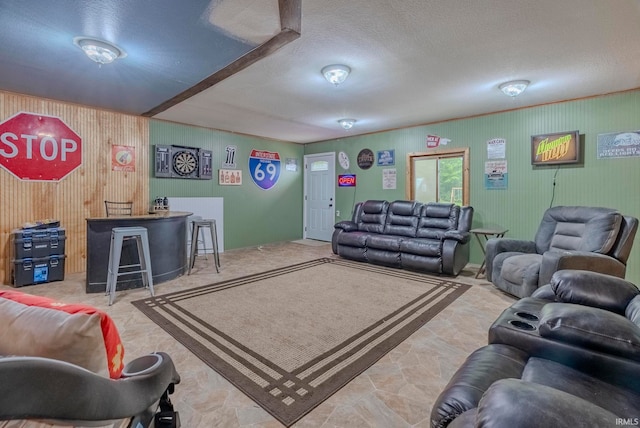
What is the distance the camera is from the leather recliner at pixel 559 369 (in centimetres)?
64

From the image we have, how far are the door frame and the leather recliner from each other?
11.7 ft

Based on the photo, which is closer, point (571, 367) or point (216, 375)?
point (571, 367)

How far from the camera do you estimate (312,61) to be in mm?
2873

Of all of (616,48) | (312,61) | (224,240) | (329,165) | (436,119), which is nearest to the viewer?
(616,48)

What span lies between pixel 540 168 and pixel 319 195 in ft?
14.2

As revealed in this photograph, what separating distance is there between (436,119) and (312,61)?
9.94ft

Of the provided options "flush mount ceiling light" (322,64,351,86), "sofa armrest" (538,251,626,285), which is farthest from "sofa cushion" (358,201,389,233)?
"flush mount ceiling light" (322,64,351,86)

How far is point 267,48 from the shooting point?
2576 mm

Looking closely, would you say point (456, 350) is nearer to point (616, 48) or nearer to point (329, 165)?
point (616, 48)

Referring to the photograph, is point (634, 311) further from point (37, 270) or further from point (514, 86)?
point (37, 270)

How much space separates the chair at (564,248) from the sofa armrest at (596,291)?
1.28 metres

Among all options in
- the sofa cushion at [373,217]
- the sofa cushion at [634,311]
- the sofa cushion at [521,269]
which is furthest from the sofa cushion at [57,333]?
the sofa cushion at [373,217]

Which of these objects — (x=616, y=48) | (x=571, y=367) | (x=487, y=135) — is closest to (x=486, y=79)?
(x=616, y=48)

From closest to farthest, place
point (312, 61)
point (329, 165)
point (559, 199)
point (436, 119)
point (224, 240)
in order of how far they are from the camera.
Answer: point (312, 61)
point (559, 199)
point (436, 119)
point (224, 240)
point (329, 165)
